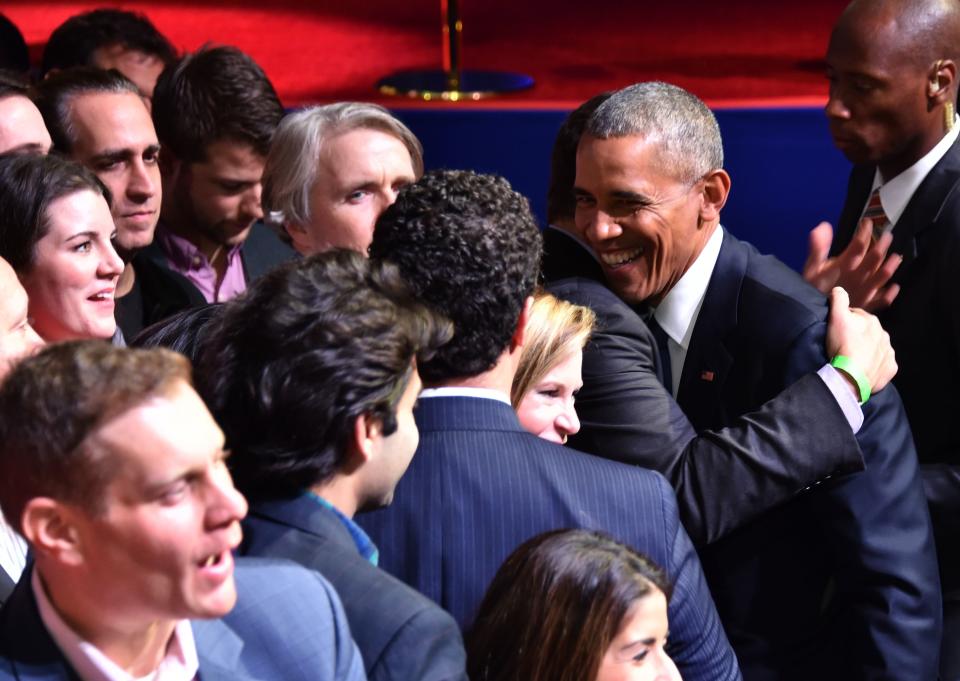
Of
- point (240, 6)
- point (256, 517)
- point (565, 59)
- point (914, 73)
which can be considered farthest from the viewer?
point (240, 6)

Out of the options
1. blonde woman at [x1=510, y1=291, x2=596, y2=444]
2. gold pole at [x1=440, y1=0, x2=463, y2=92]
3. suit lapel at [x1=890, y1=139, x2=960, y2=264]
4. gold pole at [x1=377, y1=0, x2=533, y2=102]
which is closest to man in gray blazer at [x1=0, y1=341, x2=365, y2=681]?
blonde woman at [x1=510, y1=291, x2=596, y2=444]

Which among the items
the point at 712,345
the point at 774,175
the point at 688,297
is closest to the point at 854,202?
the point at 774,175

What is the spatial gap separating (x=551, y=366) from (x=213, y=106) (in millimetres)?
1676

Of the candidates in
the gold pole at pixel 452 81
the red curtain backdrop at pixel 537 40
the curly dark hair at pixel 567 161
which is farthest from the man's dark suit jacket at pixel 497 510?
the gold pole at pixel 452 81

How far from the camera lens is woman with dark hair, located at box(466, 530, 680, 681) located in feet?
5.46

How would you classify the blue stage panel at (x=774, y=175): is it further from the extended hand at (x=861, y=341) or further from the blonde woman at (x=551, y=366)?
the blonde woman at (x=551, y=366)

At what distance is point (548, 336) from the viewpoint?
2.12 meters

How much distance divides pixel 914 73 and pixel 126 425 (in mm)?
2322

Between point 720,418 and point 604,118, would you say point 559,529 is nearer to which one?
point 720,418

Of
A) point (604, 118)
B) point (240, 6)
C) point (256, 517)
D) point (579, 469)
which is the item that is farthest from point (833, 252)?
point (240, 6)

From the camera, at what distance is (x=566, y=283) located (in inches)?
93.7

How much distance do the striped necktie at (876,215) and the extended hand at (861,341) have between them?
870 mm

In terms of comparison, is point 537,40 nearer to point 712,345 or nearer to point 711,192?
point 711,192

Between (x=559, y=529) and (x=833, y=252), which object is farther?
(x=833, y=252)
